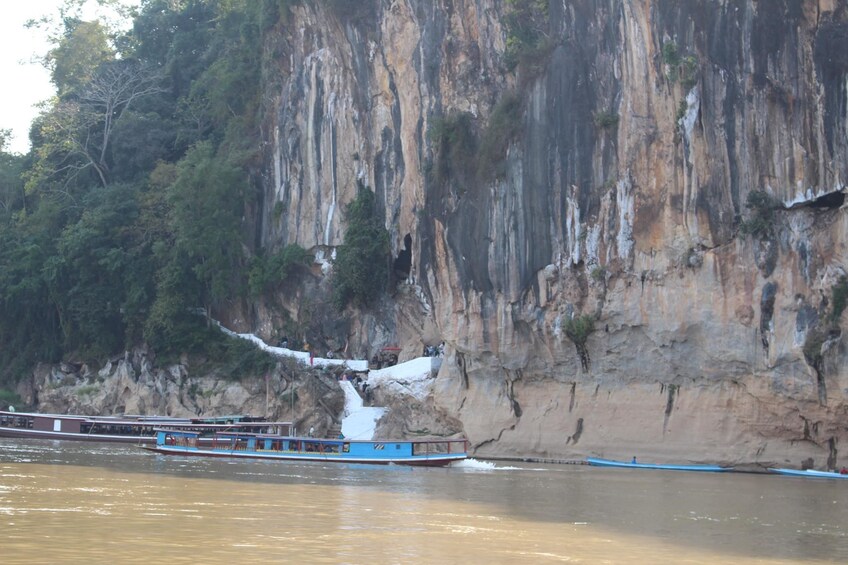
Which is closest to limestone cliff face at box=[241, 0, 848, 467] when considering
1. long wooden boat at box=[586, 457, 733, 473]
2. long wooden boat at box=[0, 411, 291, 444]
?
long wooden boat at box=[586, 457, 733, 473]

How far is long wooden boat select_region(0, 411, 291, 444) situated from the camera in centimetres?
3516

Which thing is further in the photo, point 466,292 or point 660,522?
point 466,292

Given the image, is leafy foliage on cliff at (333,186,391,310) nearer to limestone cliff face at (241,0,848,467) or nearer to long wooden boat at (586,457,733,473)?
limestone cliff face at (241,0,848,467)

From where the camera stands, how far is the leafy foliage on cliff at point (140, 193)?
132ft

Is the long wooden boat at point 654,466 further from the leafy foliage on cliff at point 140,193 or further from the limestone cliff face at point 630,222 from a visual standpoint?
the leafy foliage on cliff at point 140,193

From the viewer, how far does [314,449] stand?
30062 millimetres

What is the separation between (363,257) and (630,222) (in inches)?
435

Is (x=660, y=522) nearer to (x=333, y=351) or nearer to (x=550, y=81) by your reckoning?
(x=550, y=81)

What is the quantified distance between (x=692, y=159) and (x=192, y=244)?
62.9 ft

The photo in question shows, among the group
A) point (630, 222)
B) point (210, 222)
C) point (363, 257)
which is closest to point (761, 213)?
point (630, 222)

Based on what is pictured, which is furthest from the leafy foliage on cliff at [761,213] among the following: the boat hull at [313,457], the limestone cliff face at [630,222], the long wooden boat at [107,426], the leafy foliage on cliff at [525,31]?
the long wooden boat at [107,426]

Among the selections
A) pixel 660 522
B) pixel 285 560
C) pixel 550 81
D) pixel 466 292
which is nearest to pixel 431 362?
pixel 466 292

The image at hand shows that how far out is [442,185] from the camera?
32.7 meters

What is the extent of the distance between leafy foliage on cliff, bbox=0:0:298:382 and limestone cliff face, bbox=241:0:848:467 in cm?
723
